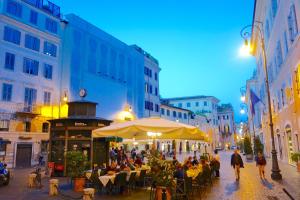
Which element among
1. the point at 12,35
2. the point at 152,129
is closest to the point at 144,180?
the point at 152,129

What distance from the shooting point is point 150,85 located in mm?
52719

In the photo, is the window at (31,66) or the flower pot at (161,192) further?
the window at (31,66)

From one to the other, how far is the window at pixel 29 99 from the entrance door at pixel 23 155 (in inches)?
153

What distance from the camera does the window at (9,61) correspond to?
28.8 meters

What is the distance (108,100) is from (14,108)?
523 inches

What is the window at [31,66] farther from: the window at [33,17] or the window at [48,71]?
the window at [33,17]

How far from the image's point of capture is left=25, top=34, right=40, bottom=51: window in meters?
31.0

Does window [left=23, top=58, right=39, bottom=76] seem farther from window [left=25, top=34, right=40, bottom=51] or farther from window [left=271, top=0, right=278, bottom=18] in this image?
window [left=271, top=0, right=278, bottom=18]

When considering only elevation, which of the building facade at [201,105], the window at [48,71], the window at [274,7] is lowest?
the window at [48,71]

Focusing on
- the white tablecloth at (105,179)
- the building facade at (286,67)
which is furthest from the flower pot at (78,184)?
the building facade at (286,67)

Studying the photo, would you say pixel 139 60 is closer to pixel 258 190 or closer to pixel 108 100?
pixel 108 100

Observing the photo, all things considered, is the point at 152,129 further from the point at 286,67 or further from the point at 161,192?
the point at 286,67

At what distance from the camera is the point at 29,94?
101ft

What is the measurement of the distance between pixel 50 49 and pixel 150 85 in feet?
74.9
